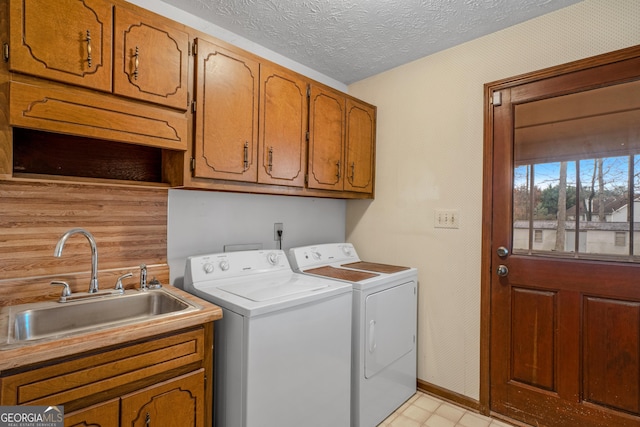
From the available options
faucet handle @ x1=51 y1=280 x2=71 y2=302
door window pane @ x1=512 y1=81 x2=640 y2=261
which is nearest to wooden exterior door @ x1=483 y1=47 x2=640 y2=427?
door window pane @ x1=512 y1=81 x2=640 y2=261

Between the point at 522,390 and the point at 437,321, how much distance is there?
61 centimetres

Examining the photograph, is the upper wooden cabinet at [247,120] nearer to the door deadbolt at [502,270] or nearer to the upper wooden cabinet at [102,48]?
the upper wooden cabinet at [102,48]

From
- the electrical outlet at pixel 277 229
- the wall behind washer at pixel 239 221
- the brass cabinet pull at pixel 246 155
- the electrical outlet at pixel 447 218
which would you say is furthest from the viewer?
the electrical outlet at pixel 277 229

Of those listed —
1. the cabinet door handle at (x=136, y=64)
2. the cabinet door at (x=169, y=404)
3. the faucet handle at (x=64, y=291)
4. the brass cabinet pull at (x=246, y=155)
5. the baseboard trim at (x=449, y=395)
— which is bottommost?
the baseboard trim at (x=449, y=395)

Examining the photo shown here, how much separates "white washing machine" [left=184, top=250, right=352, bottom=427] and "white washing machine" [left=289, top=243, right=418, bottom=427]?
79mm

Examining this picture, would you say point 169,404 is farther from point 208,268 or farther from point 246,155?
point 246,155

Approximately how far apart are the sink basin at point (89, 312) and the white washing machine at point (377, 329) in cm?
90

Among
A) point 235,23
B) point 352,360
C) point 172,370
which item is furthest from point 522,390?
point 235,23

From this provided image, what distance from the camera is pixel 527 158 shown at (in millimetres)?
2043

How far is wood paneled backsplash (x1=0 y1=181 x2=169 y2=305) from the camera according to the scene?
148 centimetres

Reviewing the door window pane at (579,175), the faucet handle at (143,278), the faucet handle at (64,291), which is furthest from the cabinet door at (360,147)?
the faucet handle at (64,291)

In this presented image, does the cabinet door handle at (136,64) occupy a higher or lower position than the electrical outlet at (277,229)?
higher

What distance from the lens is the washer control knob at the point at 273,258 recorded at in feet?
7.22

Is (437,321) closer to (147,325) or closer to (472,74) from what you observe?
(472,74)
